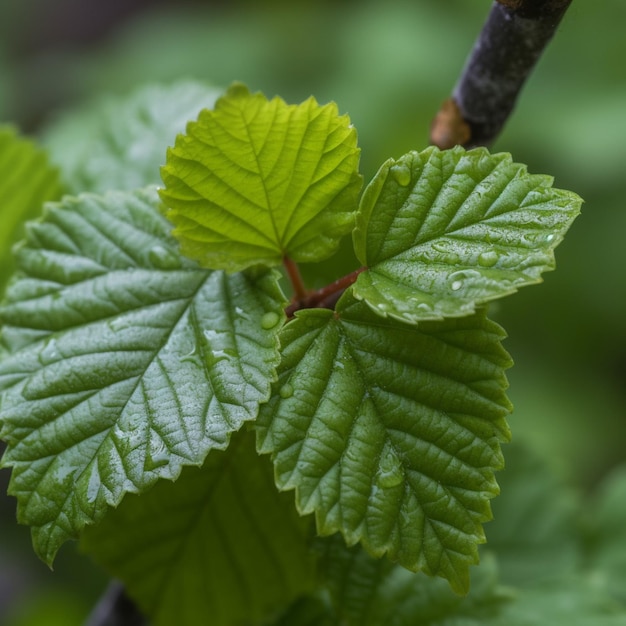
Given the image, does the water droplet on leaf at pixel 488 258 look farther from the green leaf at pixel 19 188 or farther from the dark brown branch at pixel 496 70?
the green leaf at pixel 19 188

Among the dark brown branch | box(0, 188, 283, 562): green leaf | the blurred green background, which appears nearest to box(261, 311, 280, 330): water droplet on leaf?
box(0, 188, 283, 562): green leaf

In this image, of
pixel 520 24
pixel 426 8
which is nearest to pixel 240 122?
pixel 520 24

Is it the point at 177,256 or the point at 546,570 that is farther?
the point at 546,570

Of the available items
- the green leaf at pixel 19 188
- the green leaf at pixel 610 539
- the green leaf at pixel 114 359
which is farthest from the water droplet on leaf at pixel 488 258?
the green leaf at pixel 610 539

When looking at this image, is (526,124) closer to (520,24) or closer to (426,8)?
(426,8)

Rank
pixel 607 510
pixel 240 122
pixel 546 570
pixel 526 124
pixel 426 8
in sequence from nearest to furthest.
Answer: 1. pixel 240 122
2. pixel 546 570
3. pixel 607 510
4. pixel 526 124
5. pixel 426 8

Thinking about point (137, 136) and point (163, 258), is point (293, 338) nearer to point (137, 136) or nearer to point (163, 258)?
point (163, 258)

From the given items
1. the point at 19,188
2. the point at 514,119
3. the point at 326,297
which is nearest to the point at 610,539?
the point at 326,297
